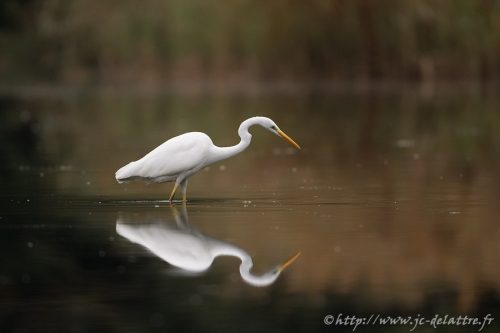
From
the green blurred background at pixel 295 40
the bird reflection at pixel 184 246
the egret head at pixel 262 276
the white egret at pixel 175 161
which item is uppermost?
the green blurred background at pixel 295 40

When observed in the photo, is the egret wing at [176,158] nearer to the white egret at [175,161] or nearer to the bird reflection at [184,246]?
the white egret at [175,161]

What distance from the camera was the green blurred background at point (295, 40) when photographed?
4047 cm

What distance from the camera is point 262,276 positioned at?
9148 mm

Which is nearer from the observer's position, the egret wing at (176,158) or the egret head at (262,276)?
the egret head at (262,276)

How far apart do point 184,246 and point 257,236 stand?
843mm

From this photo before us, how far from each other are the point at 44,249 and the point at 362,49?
31.7 meters

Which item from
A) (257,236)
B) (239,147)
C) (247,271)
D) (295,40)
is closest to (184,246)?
(257,236)

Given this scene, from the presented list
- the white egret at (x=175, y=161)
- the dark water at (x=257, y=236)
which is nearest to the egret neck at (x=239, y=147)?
the white egret at (x=175, y=161)

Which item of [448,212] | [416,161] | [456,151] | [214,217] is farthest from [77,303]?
[456,151]

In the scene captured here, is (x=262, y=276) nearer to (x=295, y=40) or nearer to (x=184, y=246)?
(x=184, y=246)

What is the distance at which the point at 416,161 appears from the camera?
18.9 m

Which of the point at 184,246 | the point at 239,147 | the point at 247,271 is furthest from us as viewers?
the point at 239,147

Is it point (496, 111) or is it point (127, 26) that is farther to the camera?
point (127, 26)

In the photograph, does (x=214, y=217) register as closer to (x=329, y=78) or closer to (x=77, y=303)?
(x=77, y=303)
